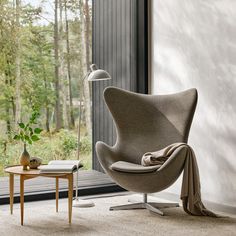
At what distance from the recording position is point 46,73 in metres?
6.02

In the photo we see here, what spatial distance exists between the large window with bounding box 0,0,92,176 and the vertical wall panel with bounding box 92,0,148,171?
1.00 ft

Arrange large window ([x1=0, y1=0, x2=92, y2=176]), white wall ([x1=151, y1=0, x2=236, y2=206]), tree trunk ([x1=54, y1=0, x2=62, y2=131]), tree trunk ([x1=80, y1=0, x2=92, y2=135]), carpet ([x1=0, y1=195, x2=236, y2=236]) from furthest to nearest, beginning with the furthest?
tree trunk ([x1=80, y1=0, x2=92, y2=135])
tree trunk ([x1=54, y1=0, x2=62, y2=131])
large window ([x1=0, y1=0, x2=92, y2=176])
white wall ([x1=151, y1=0, x2=236, y2=206])
carpet ([x1=0, y1=195, x2=236, y2=236])

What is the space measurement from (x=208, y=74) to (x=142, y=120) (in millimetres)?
712

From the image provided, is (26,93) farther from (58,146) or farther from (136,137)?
(136,137)

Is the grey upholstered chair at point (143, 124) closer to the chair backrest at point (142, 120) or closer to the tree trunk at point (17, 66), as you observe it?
the chair backrest at point (142, 120)

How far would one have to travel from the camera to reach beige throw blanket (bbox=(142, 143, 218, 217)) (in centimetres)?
439

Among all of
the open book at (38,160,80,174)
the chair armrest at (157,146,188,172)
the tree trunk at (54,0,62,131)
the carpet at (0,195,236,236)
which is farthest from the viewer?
the tree trunk at (54,0,62,131)

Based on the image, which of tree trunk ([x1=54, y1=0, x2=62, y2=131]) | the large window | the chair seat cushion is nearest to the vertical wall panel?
the large window

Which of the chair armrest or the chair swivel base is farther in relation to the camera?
the chair swivel base

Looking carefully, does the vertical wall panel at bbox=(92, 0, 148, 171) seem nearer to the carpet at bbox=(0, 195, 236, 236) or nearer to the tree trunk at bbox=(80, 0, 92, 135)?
the tree trunk at bbox=(80, 0, 92, 135)

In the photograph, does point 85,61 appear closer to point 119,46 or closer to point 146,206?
point 119,46

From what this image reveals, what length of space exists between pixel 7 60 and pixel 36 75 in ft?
1.15

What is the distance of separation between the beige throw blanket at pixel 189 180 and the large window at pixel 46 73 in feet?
4.85

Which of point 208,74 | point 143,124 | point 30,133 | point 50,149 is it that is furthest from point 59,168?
point 50,149
